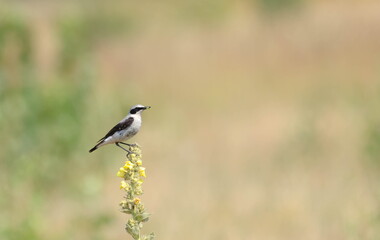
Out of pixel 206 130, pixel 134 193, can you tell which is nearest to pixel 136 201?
pixel 134 193

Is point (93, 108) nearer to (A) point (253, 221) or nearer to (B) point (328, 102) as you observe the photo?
(A) point (253, 221)

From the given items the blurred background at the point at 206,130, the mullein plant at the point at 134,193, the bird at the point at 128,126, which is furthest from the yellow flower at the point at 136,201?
the blurred background at the point at 206,130

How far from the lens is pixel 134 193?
3395 mm

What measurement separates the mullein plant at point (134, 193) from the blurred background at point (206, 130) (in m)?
4.38

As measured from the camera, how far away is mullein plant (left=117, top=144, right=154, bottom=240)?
3393 mm

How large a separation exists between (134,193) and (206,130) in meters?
13.9

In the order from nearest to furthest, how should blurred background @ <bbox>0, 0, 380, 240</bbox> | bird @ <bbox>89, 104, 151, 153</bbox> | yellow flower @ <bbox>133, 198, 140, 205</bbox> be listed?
yellow flower @ <bbox>133, 198, 140, 205</bbox>, bird @ <bbox>89, 104, 151, 153</bbox>, blurred background @ <bbox>0, 0, 380, 240</bbox>

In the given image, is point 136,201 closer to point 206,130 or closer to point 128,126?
Answer: point 128,126

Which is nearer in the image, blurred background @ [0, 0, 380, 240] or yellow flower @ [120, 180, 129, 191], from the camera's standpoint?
yellow flower @ [120, 180, 129, 191]

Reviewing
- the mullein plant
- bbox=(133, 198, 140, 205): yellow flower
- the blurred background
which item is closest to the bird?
the mullein plant

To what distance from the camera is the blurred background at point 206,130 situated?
1027 centimetres

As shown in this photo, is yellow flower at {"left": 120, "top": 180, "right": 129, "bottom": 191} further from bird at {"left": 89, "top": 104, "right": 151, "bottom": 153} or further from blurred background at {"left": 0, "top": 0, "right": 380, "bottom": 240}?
blurred background at {"left": 0, "top": 0, "right": 380, "bottom": 240}

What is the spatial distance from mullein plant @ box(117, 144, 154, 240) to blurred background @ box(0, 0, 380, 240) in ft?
14.4

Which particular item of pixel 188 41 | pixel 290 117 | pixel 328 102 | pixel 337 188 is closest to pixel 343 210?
pixel 337 188
